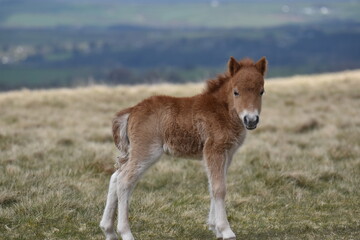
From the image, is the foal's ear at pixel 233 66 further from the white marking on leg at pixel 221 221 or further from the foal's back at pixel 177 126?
the white marking on leg at pixel 221 221

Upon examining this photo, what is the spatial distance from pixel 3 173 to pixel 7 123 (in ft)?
26.5

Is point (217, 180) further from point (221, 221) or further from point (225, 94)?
point (225, 94)

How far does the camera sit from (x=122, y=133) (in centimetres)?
768

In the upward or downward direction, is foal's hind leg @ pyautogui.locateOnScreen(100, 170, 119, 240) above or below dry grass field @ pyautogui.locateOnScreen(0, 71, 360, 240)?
above

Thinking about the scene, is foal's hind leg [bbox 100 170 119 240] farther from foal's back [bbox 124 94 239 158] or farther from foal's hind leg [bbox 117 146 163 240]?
foal's back [bbox 124 94 239 158]

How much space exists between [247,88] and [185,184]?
3.86 metres

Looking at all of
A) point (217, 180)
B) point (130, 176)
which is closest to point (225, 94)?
point (217, 180)

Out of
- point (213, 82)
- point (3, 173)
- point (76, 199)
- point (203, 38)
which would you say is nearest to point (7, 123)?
point (3, 173)

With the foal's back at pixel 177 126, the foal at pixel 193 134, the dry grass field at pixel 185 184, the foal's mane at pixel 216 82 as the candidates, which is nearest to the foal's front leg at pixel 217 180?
the foal at pixel 193 134

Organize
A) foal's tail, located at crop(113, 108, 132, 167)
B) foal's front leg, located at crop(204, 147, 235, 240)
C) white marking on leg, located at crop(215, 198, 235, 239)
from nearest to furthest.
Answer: white marking on leg, located at crop(215, 198, 235, 239) < foal's front leg, located at crop(204, 147, 235, 240) < foal's tail, located at crop(113, 108, 132, 167)

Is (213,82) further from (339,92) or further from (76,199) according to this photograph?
(339,92)

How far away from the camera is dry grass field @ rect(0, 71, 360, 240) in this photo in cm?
807

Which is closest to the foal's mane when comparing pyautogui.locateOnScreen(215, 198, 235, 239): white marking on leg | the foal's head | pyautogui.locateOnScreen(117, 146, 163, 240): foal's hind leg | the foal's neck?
the foal's neck

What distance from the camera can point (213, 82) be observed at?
310 inches
